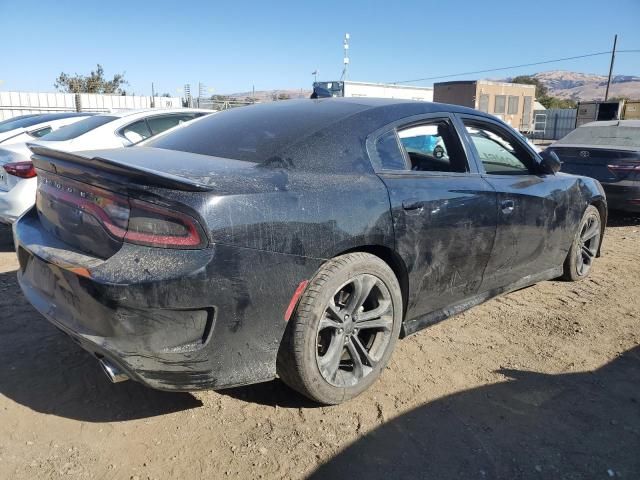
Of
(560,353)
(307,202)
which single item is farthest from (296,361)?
(560,353)

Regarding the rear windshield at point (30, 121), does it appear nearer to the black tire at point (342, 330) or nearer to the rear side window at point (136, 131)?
the rear side window at point (136, 131)

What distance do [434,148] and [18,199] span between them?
4190 mm

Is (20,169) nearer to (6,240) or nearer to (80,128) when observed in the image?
(80,128)

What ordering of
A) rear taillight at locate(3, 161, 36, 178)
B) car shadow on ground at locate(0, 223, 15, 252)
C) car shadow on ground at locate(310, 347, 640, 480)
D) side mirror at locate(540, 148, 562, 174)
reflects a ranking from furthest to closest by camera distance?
car shadow on ground at locate(0, 223, 15, 252) → rear taillight at locate(3, 161, 36, 178) → side mirror at locate(540, 148, 562, 174) → car shadow on ground at locate(310, 347, 640, 480)

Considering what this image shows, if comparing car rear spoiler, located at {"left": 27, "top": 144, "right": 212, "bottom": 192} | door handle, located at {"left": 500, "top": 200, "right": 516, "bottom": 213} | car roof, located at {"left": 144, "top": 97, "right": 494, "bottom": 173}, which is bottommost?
door handle, located at {"left": 500, "top": 200, "right": 516, "bottom": 213}

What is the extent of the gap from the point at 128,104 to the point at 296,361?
2191 centimetres

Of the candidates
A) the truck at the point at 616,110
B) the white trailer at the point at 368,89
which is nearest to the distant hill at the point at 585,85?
the truck at the point at 616,110

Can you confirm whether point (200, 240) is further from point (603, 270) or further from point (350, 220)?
point (603, 270)

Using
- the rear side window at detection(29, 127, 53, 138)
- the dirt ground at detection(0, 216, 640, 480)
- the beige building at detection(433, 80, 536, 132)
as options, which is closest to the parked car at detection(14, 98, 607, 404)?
the dirt ground at detection(0, 216, 640, 480)

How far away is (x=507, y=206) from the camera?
137 inches

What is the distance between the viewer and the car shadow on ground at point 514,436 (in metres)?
2.30

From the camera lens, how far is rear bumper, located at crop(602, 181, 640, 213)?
7.14 metres

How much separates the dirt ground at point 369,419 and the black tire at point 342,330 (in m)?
0.17

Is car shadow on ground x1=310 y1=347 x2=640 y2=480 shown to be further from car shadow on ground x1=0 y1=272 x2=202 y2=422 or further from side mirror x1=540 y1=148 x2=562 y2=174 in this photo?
side mirror x1=540 y1=148 x2=562 y2=174
